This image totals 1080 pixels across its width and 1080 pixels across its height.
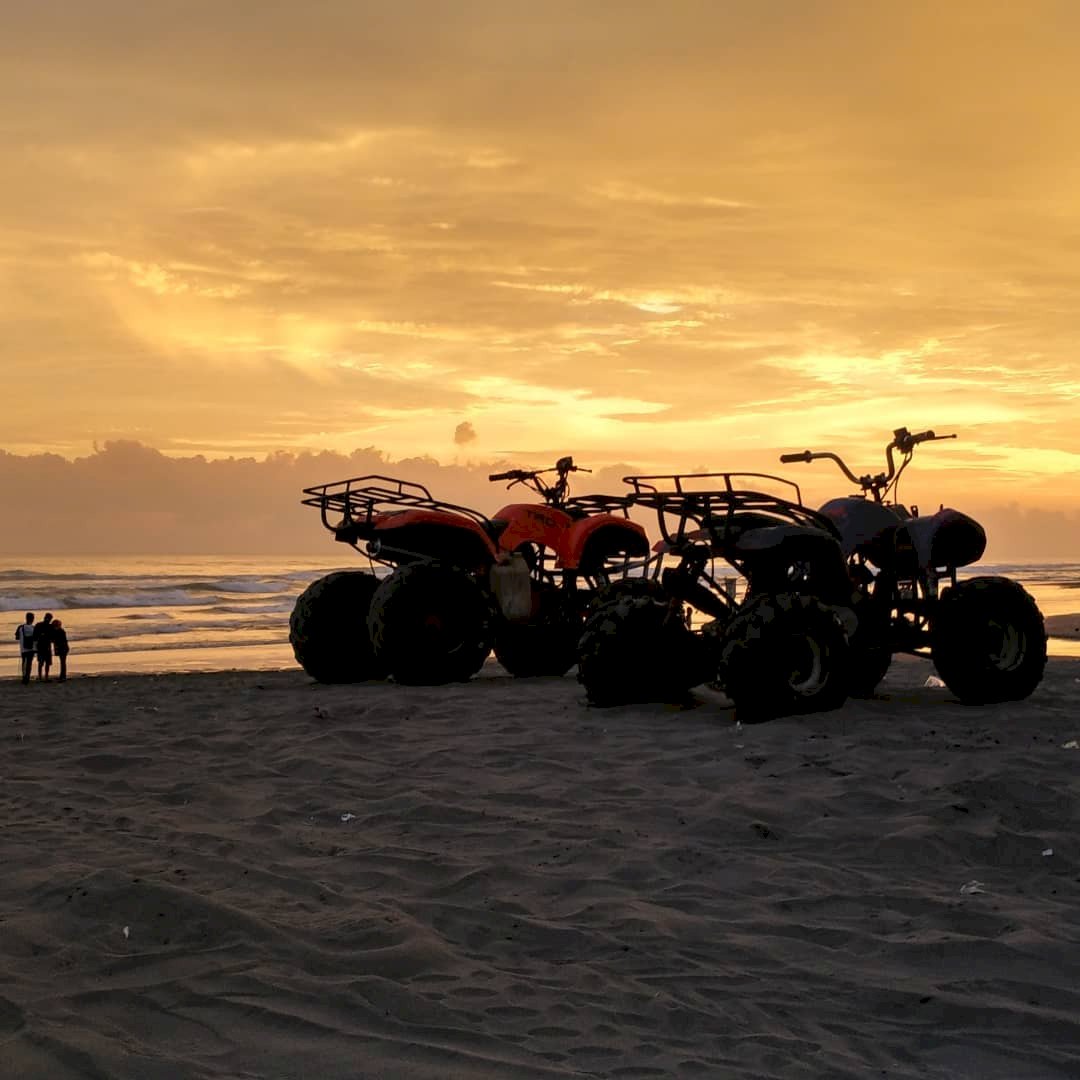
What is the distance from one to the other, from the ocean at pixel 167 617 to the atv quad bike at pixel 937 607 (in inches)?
273

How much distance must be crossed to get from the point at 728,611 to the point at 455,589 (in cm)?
276

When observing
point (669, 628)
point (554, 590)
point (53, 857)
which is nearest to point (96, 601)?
point (554, 590)

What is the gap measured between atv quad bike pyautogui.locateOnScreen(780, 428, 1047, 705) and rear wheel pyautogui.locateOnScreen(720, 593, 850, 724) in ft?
2.59

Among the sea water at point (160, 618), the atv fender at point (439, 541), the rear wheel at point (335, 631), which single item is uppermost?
the atv fender at point (439, 541)

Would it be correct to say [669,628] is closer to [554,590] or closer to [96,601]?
[554,590]

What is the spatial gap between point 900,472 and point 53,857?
22.9ft

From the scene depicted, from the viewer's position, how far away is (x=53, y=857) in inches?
174

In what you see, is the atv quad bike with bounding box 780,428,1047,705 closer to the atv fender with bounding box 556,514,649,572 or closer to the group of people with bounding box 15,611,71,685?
the atv fender with bounding box 556,514,649,572

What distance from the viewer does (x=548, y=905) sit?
3.96 meters

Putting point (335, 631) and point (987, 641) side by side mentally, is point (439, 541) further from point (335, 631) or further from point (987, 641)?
point (987, 641)

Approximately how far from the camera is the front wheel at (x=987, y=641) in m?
8.47

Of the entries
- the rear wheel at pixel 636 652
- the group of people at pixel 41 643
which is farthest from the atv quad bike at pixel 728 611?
the group of people at pixel 41 643

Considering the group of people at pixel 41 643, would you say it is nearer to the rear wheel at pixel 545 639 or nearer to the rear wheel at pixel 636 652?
the rear wheel at pixel 545 639

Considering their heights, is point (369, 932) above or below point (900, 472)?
below
